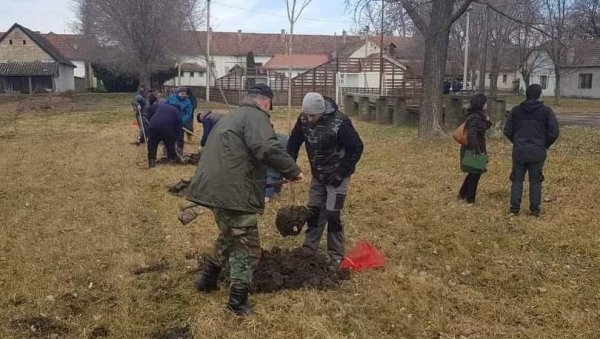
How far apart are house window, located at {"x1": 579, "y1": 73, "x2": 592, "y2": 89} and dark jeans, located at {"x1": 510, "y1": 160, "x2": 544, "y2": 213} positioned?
5011 cm

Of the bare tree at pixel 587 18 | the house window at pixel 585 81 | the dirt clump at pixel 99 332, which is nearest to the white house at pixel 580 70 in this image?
the house window at pixel 585 81

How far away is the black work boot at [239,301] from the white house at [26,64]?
2131 inches

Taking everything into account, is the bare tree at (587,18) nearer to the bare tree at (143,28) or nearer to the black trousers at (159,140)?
the black trousers at (159,140)

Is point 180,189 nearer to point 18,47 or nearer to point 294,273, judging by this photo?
point 294,273

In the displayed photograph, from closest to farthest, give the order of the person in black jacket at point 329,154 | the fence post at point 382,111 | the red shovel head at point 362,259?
the person in black jacket at point 329,154 → the red shovel head at point 362,259 → the fence post at point 382,111

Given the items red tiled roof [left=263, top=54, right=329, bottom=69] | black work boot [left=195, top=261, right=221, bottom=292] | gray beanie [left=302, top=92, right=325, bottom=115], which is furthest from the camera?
red tiled roof [left=263, top=54, right=329, bottom=69]

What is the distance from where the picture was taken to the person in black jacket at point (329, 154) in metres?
5.49

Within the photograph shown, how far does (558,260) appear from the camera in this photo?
19.5 ft

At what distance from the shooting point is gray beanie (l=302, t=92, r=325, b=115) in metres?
5.37

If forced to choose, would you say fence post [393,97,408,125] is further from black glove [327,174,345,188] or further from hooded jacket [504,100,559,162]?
black glove [327,174,345,188]

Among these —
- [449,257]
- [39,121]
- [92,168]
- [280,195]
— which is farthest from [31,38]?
[449,257]

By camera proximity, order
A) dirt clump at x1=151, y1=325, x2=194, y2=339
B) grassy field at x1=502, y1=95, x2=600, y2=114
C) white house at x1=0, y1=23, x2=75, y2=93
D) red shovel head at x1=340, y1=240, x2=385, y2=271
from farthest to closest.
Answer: white house at x1=0, y1=23, x2=75, y2=93 < grassy field at x1=502, y1=95, x2=600, y2=114 < red shovel head at x1=340, y1=240, x2=385, y2=271 < dirt clump at x1=151, y1=325, x2=194, y2=339

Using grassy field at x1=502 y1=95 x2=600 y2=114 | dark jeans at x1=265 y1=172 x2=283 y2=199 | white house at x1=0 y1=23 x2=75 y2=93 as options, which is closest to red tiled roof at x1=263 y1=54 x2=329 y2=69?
white house at x1=0 y1=23 x2=75 y2=93

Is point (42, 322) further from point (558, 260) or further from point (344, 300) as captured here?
point (558, 260)
